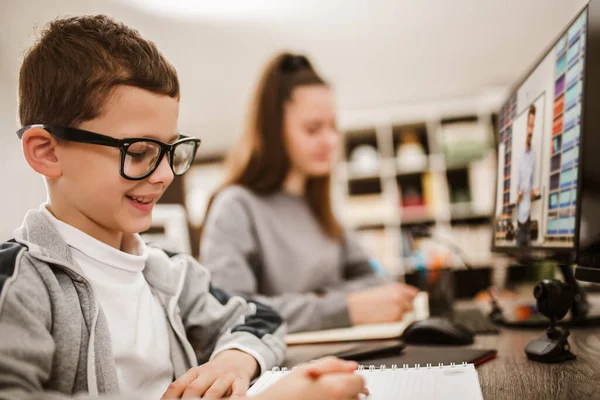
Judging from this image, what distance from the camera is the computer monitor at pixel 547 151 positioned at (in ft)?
2.35

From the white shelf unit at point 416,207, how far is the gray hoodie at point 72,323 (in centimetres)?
356

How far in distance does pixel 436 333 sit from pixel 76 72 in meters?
0.78

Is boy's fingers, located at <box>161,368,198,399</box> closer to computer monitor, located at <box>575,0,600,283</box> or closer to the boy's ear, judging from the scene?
the boy's ear

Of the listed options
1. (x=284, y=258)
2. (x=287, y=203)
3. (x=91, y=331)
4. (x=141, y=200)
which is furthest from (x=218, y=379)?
(x=287, y=203)

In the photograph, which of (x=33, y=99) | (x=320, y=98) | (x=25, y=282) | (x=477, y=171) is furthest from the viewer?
(x=477, y=171)

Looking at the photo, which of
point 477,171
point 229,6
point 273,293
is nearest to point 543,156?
point 273,293

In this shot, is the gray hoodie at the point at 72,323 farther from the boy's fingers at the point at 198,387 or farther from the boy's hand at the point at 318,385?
the boy's hand at the point at 318,385

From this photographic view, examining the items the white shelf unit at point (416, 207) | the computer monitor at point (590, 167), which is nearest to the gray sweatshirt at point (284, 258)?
the computer monitor at point (590, 167)

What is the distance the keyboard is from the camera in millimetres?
1020

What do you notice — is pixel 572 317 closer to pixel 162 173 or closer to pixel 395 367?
pixel 395 367

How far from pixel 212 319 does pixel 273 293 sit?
0.70m

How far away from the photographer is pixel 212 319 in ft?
2.66

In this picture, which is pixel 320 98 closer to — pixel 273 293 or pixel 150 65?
pixel 273 293

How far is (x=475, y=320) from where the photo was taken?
115 centimetres
